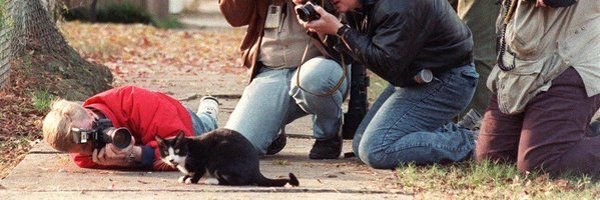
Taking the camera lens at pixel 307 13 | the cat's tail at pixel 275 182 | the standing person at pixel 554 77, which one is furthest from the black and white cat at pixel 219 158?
the standing person at pixel 554 77

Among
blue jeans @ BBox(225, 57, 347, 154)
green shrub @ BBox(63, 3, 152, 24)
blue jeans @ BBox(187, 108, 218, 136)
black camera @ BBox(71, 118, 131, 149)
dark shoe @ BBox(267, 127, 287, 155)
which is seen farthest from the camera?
green shrub @ BBox(63, 3, 152, 24)

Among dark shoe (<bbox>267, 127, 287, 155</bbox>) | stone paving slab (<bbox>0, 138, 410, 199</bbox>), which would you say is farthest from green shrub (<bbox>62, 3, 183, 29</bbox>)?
stone paving slab (<bbox>0, 138, 410, 199</bbox>)

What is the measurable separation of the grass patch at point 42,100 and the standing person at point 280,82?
1.80m

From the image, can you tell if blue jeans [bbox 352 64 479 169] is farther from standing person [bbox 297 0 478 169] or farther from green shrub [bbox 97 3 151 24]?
green shrub [bbox 97 3 151 24]

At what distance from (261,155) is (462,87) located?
3.75 ft

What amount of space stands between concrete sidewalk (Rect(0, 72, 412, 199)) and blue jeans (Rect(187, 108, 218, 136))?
0.36 m

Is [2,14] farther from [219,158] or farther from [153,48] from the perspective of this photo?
[153,48]

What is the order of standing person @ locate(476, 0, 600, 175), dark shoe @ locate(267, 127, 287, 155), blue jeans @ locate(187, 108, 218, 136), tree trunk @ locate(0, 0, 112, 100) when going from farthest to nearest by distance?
tree trunk @ locate(0, 0, 112, 100) < dark shoe @ locate(267, 127, 287, 155) < blue jeans @ locate(187, 108, 218, 136) < standing person @ locate(476, 0, 600, 175)

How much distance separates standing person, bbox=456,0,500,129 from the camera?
829cm

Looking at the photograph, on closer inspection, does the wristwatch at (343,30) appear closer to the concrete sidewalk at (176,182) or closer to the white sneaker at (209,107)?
the concrete sidewalk at (176,182)

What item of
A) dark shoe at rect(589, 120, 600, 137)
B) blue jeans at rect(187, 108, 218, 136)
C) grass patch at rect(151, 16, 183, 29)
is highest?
dark shoe at rect(589, 120, 600, 137)

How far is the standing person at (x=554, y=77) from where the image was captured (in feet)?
20.9

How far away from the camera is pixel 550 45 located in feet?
21.1

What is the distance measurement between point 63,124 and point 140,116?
415 millimetres
